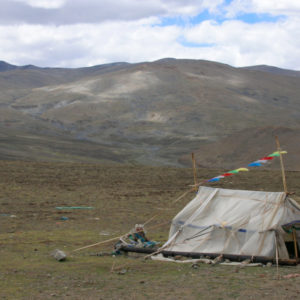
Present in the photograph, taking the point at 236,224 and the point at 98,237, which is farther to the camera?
the point at 98,237

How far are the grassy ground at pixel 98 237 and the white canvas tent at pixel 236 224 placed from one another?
34.9 inches

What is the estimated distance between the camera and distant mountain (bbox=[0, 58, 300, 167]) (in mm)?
54156

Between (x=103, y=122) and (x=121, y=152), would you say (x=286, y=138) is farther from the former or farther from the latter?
(x=103, y=122)

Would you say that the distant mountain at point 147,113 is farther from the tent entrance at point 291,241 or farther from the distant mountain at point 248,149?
the tent entrance at point 291,241

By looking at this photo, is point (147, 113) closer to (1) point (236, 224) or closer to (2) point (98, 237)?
(2) point (98, 237)

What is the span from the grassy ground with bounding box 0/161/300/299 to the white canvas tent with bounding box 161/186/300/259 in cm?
89

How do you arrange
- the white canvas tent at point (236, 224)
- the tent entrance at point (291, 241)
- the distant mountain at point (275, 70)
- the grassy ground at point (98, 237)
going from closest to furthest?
the grassy ground at point (98, 237)
the white canvas tent at point (236, 224)
the tent entrance at point (291, 241)
the distant mountain at point (275, 70)

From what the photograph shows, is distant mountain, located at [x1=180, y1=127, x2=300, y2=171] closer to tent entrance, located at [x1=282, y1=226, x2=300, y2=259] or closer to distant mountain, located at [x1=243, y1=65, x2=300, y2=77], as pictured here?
tent entrance, located at [x1=282, y1=226, x2=300, y2=259]

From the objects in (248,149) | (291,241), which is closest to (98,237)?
(291,241)

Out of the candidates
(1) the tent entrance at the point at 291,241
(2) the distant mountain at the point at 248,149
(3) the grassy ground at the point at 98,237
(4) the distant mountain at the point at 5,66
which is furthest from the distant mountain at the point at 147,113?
(4) the distant mountain at the point at 5,66

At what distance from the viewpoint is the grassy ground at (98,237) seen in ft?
30.2

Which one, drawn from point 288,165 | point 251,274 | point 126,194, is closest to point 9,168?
point 126,194

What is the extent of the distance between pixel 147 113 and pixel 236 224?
6914cm

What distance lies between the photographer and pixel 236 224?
12.4m
